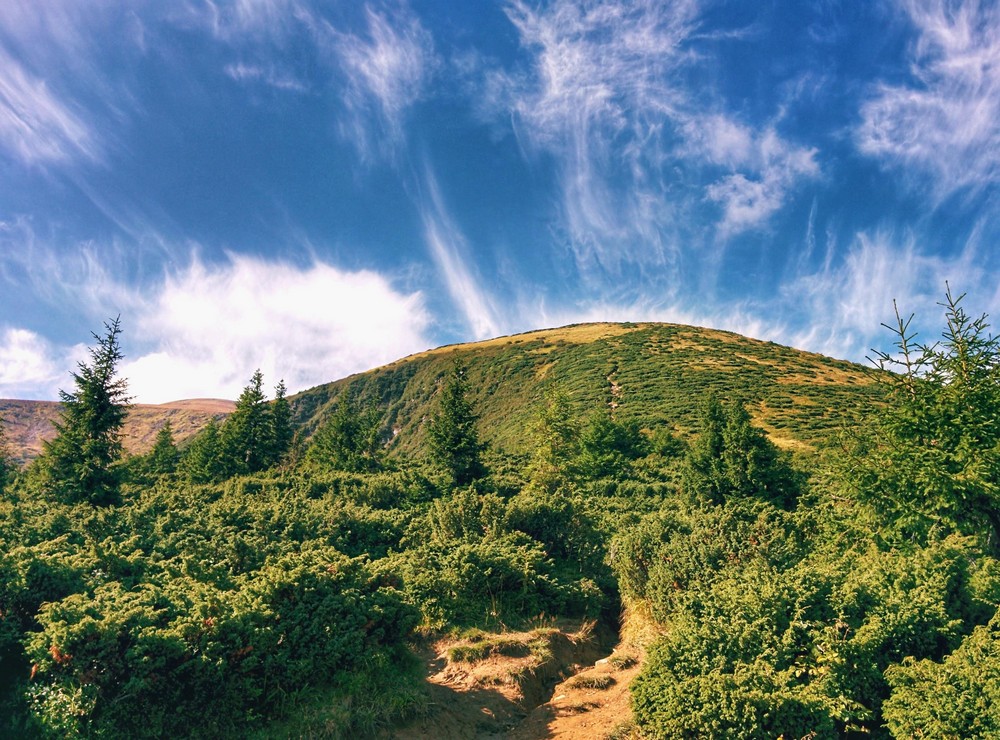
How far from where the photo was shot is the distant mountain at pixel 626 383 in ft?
170

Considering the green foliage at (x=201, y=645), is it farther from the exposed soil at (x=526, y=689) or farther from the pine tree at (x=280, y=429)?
the pine tree at (x=280, y=429)

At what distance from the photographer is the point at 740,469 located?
2617 cm

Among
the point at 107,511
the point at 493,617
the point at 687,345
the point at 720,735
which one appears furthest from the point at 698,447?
the point at 687,345

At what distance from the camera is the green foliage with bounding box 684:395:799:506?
1019 inches

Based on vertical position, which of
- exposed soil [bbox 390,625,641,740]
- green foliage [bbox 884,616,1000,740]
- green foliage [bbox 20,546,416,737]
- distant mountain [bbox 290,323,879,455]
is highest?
distant mountain [bbox 290,323,879,455]

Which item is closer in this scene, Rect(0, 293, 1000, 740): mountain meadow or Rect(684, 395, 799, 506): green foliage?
Rect(0, 293, 1000, 740): mountain meadow

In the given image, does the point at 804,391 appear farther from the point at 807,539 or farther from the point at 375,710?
the point at 375,710

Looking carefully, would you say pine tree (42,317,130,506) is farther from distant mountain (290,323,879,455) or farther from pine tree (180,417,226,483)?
distant mountain (290,323,879,455)

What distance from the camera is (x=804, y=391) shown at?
58.0 m

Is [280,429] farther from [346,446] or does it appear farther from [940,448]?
[940,448]

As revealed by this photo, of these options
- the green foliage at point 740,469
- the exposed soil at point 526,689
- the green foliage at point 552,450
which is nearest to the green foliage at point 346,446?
the green foliage at point 552,450

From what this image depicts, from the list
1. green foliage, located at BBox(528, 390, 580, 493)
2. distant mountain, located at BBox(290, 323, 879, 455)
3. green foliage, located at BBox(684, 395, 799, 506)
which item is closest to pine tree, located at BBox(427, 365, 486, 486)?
green foliage, located at BBox(528, 390, 580, 493)

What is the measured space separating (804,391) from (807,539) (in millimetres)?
51320

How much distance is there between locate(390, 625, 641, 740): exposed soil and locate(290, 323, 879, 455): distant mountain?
29.9m
